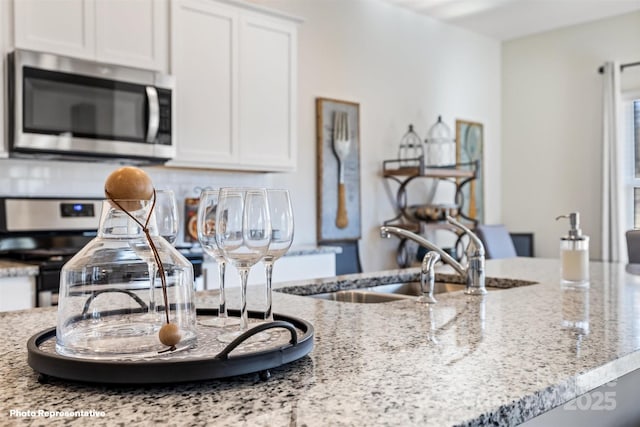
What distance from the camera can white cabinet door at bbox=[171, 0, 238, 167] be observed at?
10.1 ft

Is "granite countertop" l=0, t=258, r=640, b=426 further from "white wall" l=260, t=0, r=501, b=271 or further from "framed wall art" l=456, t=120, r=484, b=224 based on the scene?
"framed wall art" l=456, t=120, r=484, b=224

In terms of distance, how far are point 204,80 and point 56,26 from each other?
780 millimetres

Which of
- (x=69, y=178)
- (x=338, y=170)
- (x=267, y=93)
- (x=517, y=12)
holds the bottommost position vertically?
(x=69, y=178)

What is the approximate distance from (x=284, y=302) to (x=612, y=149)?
14.0ft

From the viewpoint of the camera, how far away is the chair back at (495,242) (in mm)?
3715

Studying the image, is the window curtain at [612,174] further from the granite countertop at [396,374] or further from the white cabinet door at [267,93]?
the granite countertop at [396,374]

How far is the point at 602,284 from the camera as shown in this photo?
1.83m

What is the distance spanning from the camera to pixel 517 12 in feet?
16.3

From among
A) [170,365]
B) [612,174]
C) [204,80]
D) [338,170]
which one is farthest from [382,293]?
[612,174]

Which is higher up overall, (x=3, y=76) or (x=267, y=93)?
(x=267, y=93)

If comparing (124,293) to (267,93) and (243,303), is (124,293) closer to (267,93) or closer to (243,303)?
(243,303)

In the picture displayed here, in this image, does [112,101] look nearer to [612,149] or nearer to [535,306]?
[535,306]

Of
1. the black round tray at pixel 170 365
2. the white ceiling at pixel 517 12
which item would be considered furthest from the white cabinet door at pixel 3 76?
the white ceiling at pixel 517 12

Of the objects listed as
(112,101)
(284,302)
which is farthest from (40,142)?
(284,302)
